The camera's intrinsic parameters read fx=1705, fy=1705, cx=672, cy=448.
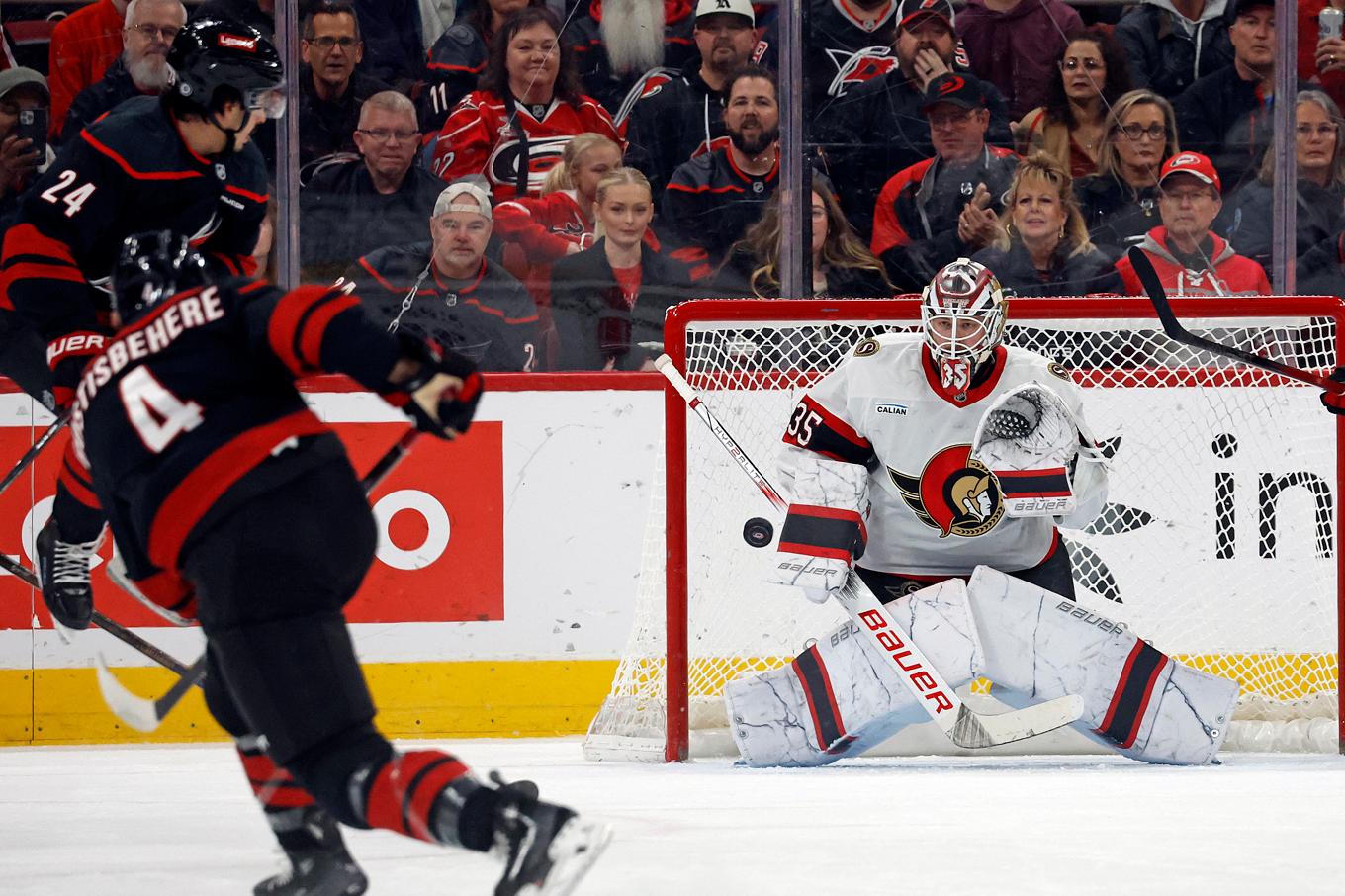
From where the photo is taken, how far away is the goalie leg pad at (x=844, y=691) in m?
3.39

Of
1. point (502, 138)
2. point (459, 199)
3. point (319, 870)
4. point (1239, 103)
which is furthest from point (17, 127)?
point (1239, 103)

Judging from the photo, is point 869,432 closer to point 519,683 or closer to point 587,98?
point 519,683

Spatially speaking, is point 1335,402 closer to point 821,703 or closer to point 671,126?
point 821,703

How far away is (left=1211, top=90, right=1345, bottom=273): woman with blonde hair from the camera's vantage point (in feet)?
15.2

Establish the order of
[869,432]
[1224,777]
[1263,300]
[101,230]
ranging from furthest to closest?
[1263,300] < [869,432] < [1224,777] < [101,230]

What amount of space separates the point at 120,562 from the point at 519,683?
7.13ft

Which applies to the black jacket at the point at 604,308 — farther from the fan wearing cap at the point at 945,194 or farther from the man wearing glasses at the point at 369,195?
the fan wearing cap at the point at 945,194

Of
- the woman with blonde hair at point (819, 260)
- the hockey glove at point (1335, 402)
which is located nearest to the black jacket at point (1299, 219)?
the woman with blonde hair at point (819, 260)

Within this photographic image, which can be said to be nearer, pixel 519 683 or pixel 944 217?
pixel 519 683

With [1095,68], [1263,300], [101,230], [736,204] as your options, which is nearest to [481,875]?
[101,230]

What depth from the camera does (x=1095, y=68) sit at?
4.78 metres

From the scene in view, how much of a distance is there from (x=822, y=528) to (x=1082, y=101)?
6.33ft

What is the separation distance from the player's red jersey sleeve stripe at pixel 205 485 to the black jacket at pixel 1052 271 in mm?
3138

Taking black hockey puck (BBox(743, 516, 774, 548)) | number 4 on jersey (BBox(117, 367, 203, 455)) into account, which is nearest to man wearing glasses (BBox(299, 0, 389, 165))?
black hockey puck (BBox(743, 516, 774, 548))
